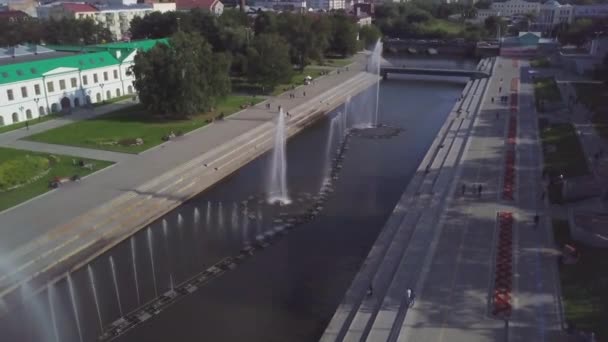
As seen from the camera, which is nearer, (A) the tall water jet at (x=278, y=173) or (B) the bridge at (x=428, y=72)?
(A) the tall water jet at (x=278, y=173)

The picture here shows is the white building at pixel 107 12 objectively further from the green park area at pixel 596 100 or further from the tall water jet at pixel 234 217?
the tall water jet at pixel 234 217

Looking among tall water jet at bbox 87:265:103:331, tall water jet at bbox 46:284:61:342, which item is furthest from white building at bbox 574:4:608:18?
tall water jet at bbox 46:284:61:342

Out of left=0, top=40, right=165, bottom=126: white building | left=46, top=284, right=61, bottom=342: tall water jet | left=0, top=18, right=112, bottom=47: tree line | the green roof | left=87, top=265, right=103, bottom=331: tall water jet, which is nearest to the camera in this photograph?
left=46, top=284, right=61, bottom=342: tall water jet

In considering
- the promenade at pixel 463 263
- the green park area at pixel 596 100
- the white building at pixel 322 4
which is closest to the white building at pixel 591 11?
the green park area at pixel 596 100

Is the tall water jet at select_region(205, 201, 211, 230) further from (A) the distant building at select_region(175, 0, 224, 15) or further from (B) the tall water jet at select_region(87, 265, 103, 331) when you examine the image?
(A) the distant building at select_region(175, 0, 224, 15)

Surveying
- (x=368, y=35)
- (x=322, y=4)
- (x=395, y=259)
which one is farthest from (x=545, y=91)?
(x=322, y=4)

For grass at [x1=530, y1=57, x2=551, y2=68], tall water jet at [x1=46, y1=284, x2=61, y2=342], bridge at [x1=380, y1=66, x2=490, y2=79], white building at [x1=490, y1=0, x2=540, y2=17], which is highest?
white building at [x1=490, y1=0, x2=540, y2=17]

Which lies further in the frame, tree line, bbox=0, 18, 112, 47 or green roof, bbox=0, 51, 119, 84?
tree line, bbox=0, 18, 112, 47
